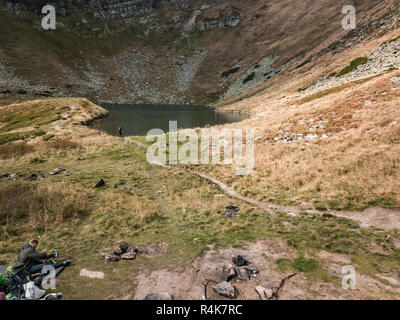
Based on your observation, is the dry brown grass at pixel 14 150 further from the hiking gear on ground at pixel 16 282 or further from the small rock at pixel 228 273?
the small rock at pixel 228 273

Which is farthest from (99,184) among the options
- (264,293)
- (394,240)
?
(394,240)

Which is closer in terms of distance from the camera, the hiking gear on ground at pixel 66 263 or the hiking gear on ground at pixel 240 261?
the hiking gear on ground at pixel 240 261

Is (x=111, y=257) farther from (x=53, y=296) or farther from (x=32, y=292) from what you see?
(x=32, y=292)

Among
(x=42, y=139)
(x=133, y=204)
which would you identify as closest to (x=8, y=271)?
(x=133, y=204)

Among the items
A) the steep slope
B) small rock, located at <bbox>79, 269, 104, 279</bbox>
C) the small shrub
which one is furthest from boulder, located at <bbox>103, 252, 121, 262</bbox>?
the steep slope

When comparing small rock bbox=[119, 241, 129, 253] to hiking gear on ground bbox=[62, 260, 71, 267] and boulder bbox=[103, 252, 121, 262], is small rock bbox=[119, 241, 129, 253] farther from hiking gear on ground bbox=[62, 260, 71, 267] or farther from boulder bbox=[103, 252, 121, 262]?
hiking gear on ground bbox=[62, 260, 71, 267]

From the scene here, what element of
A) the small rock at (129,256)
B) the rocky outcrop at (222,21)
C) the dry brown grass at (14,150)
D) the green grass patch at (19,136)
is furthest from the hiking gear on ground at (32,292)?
the rocky outcrop at (222,21)

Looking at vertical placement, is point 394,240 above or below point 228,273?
above

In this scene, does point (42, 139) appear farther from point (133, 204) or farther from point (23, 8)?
point (23, 8)
